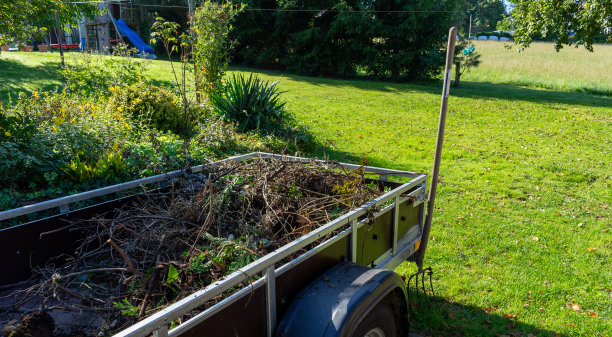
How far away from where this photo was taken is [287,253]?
2168 millimetres

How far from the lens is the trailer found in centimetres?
186

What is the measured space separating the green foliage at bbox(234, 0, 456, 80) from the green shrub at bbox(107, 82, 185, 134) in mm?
16325

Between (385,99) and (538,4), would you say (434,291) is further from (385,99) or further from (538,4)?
(385,99)

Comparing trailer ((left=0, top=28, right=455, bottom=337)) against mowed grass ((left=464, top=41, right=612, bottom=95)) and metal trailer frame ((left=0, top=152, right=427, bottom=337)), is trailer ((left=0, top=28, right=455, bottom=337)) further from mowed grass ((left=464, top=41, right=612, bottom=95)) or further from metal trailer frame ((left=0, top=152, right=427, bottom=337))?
mowed grass ((left=464, top=41, right=612, bottom=95))

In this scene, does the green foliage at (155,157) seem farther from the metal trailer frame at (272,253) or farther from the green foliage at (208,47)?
the green foliage at (208,47)

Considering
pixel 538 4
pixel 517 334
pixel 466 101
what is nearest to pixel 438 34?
pixel 466 101

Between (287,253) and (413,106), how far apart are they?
14.7 metres

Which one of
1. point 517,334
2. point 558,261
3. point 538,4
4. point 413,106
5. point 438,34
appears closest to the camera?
point 517,334

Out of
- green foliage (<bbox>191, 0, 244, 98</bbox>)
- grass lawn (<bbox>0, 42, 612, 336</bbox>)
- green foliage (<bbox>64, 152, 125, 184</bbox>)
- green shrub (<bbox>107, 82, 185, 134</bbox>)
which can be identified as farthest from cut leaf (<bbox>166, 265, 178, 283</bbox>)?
green foliage (<bbox>191, 0, 244, 98</bbox>)

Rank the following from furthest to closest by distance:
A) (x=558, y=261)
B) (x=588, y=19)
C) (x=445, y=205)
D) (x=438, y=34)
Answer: (x=438, y=34) < (x=588, y=19) < (x=445, y=205) < (x=558, y=261)

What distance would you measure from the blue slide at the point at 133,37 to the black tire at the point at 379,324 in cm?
3005

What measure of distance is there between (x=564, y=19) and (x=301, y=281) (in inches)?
501

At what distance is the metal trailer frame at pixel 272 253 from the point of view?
1627 mm

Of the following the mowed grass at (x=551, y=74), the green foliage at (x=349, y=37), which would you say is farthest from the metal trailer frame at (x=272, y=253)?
the mowed grass at (x=551, y=74)
